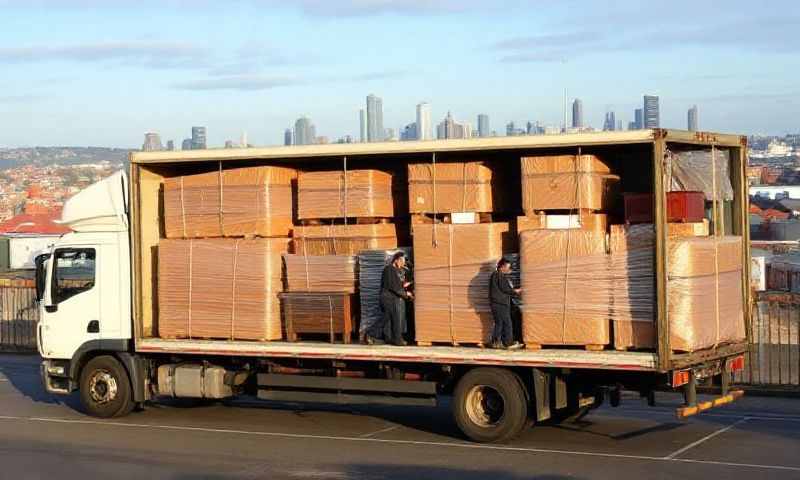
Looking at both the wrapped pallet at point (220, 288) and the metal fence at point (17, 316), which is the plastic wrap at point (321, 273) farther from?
the metal fence at point (17, 316)

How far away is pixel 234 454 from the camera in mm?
13773

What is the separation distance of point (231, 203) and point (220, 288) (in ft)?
3.72

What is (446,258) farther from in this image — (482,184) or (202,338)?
(202,338)

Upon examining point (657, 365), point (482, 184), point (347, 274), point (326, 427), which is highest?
point (482, 184)

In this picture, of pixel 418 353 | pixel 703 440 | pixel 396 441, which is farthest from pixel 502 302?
pixel 703 440

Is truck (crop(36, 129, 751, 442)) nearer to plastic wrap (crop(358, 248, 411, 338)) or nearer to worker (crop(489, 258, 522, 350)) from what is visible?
worker (crop(489, 258, 522, 350))

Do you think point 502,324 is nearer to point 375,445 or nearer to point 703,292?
point 375,445

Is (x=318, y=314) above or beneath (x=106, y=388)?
above

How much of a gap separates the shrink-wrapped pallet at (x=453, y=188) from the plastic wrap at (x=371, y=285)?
721mm

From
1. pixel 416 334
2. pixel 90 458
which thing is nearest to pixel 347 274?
pixel 416 334

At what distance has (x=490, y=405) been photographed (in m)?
14.3

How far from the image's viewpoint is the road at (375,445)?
12.5 m

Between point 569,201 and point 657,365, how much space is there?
7.20ft

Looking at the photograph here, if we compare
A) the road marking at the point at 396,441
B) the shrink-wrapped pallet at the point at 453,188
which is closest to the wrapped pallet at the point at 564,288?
the shrink-wrapped pallet at the point at 453,188
